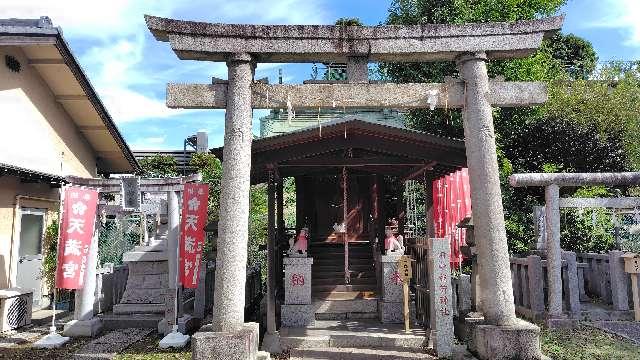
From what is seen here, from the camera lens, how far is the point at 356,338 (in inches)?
332

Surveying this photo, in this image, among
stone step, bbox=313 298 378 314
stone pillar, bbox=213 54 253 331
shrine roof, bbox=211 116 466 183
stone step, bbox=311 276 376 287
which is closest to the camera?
stone pillar, bbox=213 54 253 331

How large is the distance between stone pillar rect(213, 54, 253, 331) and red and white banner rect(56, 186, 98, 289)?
14.9 ft

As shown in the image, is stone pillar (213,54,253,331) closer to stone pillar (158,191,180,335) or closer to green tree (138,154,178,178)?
stone pillar (158,191,180,335)

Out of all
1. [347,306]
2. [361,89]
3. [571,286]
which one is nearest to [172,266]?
[347,306]

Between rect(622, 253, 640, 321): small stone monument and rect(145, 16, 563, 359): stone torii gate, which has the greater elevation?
rect(145, 16, 563, 359): stone torii gate

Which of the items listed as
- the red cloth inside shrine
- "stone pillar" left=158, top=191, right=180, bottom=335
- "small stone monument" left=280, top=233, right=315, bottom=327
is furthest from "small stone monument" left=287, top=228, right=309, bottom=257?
the red cloth inside shrine

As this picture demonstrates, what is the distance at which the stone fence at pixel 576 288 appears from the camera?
404 inches

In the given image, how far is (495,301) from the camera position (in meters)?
7.02

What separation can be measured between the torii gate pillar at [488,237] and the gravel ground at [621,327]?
13.2 ft

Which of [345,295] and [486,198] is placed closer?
[486,198]

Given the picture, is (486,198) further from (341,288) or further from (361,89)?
(341,288)

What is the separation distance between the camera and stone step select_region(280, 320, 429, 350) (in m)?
8.26

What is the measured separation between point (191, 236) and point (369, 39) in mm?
5830

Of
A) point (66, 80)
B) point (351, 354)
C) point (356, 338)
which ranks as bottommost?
point (351, 354)
